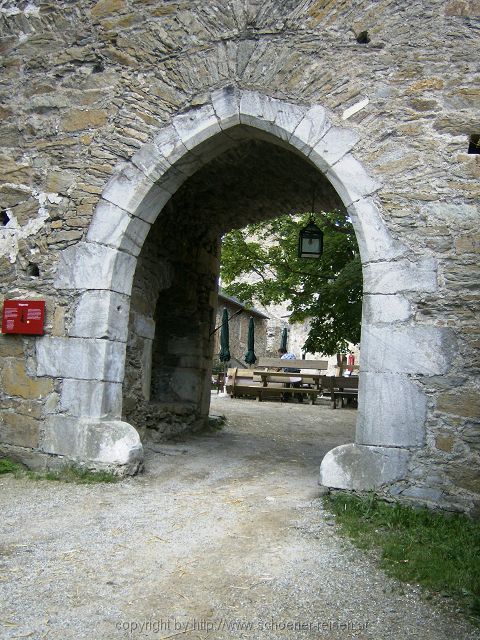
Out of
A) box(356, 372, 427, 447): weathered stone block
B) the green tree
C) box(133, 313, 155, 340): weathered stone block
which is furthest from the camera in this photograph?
the green tree

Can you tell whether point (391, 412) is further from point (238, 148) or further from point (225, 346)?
point (225, 346)

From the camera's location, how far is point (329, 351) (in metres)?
9.76

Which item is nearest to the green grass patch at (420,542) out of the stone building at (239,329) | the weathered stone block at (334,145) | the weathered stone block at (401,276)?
the weathered stone block at (401,276)

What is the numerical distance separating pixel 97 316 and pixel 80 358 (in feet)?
1.19

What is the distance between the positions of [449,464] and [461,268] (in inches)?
50.2

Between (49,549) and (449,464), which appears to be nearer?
(49,549)

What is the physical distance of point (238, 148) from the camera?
5820mm

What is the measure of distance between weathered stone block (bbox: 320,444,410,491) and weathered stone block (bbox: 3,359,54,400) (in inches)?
92.1

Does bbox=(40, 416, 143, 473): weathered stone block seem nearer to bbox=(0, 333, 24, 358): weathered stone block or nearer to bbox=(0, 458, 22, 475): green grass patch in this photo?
bbox=(0, 458, 22, 475): green grass patch

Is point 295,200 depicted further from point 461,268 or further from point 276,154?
point 461,268

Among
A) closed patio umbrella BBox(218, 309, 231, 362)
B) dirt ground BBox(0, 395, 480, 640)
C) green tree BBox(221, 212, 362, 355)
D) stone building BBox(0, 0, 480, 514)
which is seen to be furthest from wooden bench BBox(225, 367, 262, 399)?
dirt ground BBox(0, 395, 480, 640)

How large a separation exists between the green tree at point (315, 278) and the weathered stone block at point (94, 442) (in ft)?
14.3

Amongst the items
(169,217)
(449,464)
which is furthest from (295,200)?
(449,464)

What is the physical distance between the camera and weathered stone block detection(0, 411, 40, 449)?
4.68m
